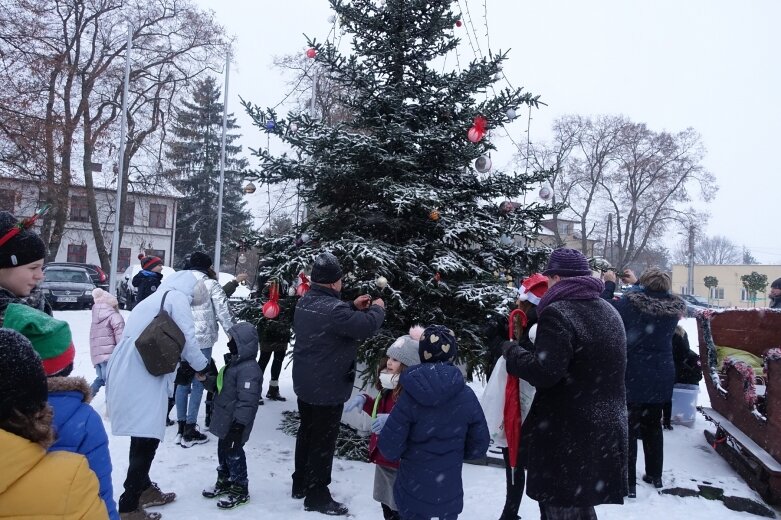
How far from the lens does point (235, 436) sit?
434 cm

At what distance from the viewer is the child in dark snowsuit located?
172 inches

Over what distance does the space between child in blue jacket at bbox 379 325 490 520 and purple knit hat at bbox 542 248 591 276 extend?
0.80 m

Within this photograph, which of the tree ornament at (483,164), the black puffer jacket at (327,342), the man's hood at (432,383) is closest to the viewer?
the man's hood at (432,383)

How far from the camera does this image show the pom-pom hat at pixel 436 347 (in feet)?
10.9

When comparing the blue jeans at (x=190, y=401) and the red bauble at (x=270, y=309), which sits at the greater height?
the red bauble at (x=270, y=309)

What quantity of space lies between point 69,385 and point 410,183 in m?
4.24

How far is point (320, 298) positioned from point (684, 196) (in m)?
41.4

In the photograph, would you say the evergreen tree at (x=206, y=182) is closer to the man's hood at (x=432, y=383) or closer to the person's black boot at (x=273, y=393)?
the person's black boot at (x=273, y=393)

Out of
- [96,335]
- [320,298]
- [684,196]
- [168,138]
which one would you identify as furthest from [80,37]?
[684,196]

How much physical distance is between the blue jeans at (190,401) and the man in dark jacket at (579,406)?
13.1ft

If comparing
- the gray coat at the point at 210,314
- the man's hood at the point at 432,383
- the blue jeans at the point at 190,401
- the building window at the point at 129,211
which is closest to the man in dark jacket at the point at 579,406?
the man's hood at the point at 432,383

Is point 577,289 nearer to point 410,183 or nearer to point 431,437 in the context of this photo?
point 431,437

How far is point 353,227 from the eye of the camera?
20.8 feet

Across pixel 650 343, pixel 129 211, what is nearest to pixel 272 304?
pixel 650 343
